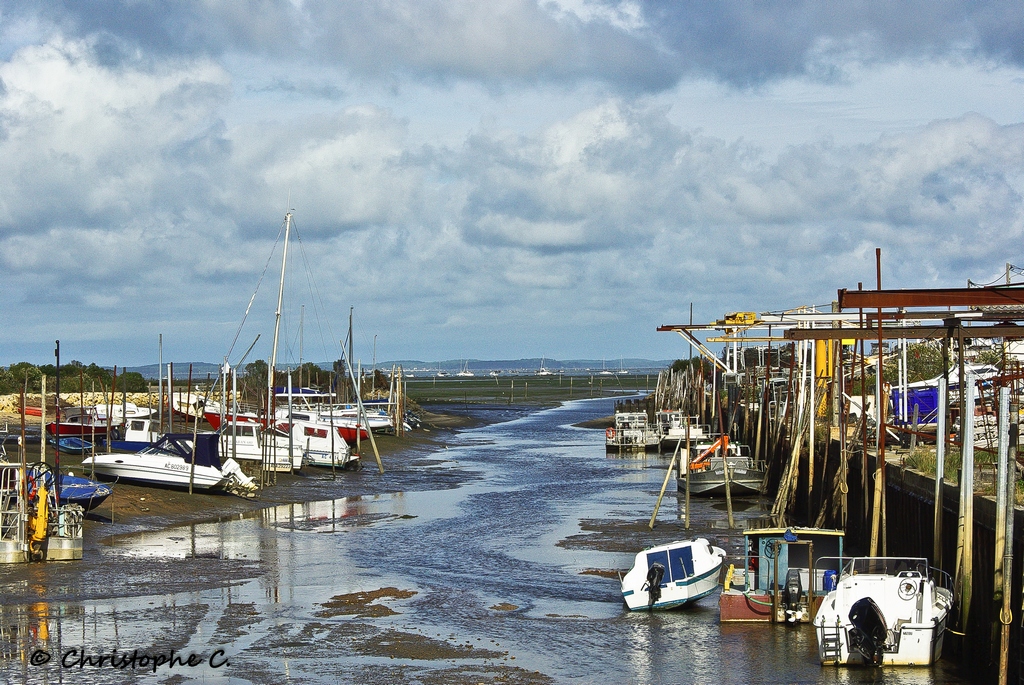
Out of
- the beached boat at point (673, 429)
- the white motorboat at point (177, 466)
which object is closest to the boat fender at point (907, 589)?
the white motorboat at point (177, 466)

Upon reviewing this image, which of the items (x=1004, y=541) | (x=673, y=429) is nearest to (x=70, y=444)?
→ (x=673, y=429)

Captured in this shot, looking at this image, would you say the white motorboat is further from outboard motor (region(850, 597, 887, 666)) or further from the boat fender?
the boat fender

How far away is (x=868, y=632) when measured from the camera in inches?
767

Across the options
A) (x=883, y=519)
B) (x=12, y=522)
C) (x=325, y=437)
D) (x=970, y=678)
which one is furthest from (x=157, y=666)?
(x=325, y=437)

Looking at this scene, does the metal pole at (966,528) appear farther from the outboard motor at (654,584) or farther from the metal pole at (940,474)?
the outboard motor at (654,584)

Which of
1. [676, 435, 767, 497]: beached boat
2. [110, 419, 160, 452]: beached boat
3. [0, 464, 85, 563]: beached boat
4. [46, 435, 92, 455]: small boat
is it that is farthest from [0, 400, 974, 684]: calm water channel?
[46, 435, 92, 455]: small boat

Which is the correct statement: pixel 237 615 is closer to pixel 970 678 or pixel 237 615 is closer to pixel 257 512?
pixel 970 678

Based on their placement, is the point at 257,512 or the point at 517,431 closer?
the point at 257,512

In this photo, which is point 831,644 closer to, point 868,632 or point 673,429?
point 868,632

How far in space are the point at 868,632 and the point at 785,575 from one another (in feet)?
12.3

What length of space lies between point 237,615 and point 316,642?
290 centimetres

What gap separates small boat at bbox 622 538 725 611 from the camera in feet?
80.8

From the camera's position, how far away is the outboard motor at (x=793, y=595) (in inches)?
896

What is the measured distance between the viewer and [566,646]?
21.5 m
